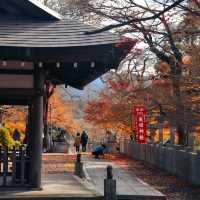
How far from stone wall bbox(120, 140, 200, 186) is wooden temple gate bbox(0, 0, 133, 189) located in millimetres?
6065

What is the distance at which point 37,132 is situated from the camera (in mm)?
13195

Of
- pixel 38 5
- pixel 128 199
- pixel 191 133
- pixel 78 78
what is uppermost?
pixel 38 5

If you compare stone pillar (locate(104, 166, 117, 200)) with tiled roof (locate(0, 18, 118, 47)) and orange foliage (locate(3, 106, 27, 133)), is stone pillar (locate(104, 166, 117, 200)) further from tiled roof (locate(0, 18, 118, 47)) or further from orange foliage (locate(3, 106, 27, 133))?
orange foliage (locate(3, 106, 27, 133))

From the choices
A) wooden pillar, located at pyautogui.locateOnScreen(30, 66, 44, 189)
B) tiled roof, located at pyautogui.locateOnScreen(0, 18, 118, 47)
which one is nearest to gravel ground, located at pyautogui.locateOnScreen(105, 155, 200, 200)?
wooden pillar, located at pyautogui.locateOnScreen(30, 66, 44, 189)

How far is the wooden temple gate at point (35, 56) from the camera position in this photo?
41.5ft

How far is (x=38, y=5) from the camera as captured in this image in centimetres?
1359

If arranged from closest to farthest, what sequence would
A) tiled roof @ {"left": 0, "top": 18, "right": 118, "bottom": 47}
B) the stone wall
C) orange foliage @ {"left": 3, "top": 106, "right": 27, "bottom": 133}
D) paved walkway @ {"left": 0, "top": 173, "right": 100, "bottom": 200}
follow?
paved walkway @ {"left": 0, "top": 173, "right": 100, "bottom": 200}, tiled roof @ {"left": 0, "top": 18, "right": 118, "bottom": 47}, the stone wall, orange foliage @ {"left": 3, "top": 106, "right": 27, "bottom": 133}

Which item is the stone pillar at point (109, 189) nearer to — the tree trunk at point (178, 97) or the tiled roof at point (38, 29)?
the tiled roof at point (38, 29)

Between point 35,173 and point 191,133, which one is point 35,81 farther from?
point 191,133

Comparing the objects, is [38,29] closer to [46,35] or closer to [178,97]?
[46,35]

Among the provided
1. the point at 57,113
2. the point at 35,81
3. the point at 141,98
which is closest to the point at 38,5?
the point at 35,81

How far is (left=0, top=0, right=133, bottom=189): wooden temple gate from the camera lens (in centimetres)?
1266

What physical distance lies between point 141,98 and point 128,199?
14.8 metres

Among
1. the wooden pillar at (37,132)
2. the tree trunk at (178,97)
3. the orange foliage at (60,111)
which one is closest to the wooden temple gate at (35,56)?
the wooden pillar at (37,132)
